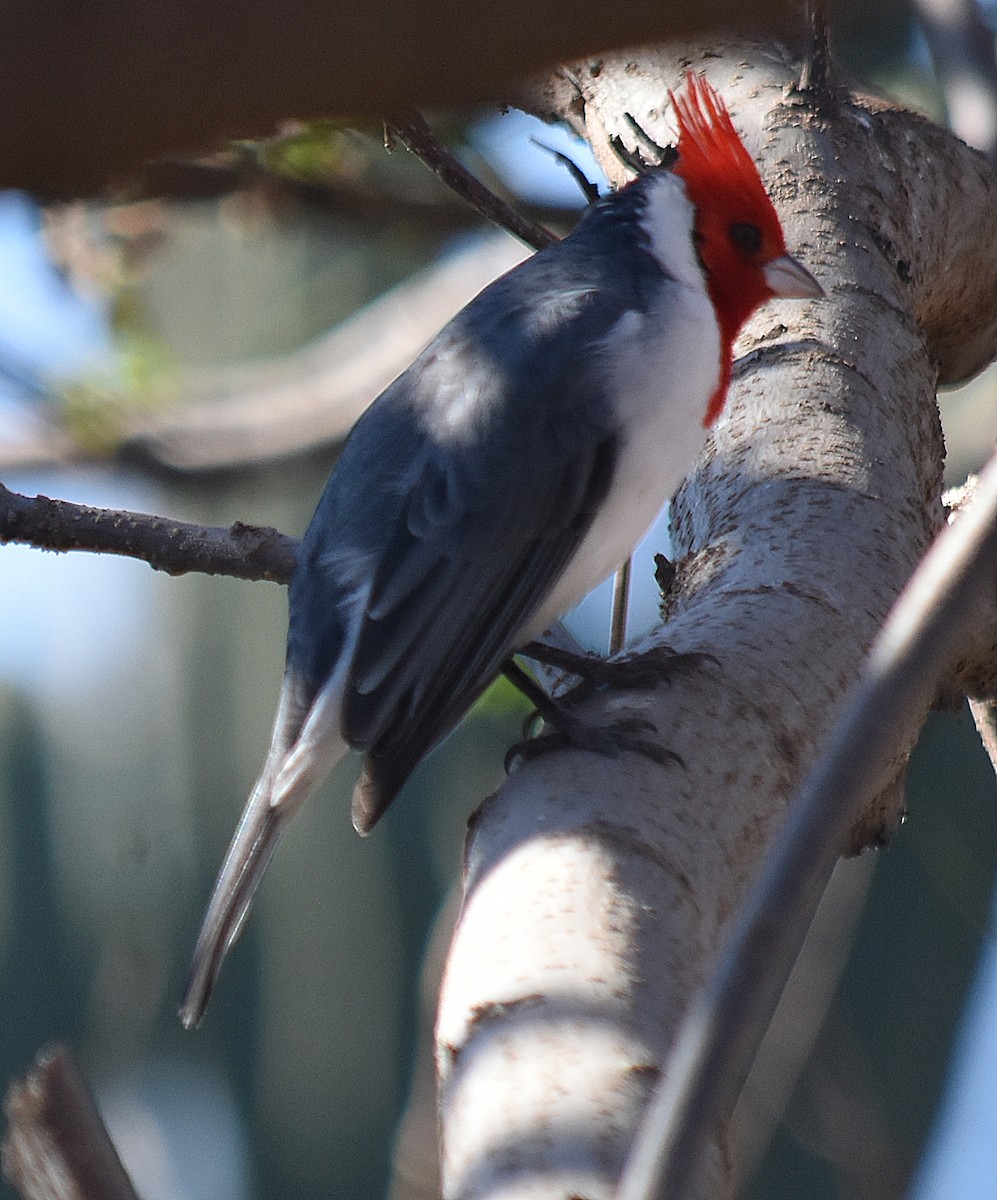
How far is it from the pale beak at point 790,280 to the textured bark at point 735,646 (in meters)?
0.04

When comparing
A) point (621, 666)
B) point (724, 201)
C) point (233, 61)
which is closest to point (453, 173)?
point (724, 201)

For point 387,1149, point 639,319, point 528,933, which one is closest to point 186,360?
point 387,1149

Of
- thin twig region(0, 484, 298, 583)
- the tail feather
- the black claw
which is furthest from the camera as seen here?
thin twig region(0, 484, 298, 583)

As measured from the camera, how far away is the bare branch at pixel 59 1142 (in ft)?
3.23

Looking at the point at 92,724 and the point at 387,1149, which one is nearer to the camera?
the point at 387,1149

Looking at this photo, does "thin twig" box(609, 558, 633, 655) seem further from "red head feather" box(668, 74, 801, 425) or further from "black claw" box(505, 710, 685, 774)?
"black claw" box(505, 710, 685, 774)

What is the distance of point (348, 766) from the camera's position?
930cm

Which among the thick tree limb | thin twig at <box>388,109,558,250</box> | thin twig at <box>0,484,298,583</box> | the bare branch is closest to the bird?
thin twig at <box>0,484,298,583</box>

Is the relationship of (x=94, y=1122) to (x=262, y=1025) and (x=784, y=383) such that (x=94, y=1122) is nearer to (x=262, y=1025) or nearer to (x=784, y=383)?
(x=784, y=383)

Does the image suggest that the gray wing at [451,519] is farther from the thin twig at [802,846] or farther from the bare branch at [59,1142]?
the thin twig at [802,846]

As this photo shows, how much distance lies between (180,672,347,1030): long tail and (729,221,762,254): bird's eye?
1.35m

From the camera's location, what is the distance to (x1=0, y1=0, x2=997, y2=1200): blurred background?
492cm

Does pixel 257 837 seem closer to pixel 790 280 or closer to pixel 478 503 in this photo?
pixel 478 503

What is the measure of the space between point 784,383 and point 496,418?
55cm
